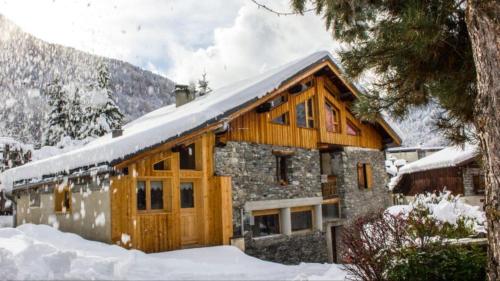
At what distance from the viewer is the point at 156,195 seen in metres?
12.0

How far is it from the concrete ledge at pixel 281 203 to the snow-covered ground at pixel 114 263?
1905 mm

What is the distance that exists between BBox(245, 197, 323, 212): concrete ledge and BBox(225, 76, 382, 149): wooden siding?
77.2 inches

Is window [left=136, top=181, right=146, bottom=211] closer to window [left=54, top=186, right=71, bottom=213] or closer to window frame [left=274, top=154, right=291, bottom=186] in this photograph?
window [left=54, top=186, right=71, bottom=213]

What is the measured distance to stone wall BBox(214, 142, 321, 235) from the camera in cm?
1329

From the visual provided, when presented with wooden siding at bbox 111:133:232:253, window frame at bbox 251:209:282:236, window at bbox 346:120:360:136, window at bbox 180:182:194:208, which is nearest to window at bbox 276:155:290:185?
window frame at bbox 251:209:282:236

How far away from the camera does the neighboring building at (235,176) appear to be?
11.2 meters

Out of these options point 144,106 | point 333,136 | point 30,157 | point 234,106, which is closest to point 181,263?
point 234,106

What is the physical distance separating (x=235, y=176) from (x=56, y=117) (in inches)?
998

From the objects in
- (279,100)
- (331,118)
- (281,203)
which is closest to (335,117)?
(331,118)

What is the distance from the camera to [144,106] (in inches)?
4139

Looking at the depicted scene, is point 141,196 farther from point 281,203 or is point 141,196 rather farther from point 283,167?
point 283,167

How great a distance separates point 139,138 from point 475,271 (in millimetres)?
7857

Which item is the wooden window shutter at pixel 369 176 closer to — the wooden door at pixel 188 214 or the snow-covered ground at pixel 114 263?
the snow-covered ground at pixel 114 263

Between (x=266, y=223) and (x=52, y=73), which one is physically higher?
(x=52, y=73)
